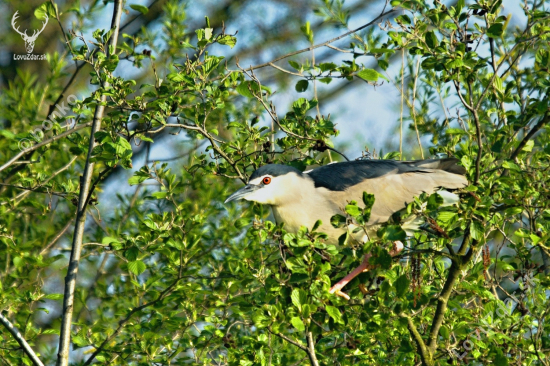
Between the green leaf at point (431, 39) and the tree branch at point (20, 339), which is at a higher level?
the green leaf at point (431, 39)

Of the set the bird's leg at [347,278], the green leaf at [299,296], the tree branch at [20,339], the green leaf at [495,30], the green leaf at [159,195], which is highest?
the green leaf at [495,30]

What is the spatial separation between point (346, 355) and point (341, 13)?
255 centimetres

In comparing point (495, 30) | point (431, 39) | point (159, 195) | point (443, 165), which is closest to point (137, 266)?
point (159, 195)

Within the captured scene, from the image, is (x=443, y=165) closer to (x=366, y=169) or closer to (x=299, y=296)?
(x=366, y=169)

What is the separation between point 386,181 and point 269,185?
0.88 meters

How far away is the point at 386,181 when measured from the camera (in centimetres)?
473

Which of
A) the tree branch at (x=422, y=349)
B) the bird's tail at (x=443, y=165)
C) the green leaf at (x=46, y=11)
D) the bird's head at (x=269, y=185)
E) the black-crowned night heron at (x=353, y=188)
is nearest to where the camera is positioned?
the tree branch at (x=422, y=349)

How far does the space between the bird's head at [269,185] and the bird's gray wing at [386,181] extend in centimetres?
33

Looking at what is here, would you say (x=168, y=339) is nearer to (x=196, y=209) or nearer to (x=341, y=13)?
(x=196, y=209)

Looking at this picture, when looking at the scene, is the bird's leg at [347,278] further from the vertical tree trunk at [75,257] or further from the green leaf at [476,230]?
the vertical tree trunk at [75,257]

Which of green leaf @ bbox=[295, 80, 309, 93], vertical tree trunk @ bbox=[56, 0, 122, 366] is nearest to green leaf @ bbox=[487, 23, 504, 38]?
green leaf @ bbox=[295, 80, 309, 93]

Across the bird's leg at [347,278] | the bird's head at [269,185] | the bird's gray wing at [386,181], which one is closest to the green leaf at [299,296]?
the bird's leg at [347,278]

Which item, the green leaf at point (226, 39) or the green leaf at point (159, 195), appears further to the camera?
the green leaf at point (159, 195)

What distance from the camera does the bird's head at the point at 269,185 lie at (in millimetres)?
4402
